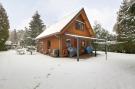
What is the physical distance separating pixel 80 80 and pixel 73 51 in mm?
11428

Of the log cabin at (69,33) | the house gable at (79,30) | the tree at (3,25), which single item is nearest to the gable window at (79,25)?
the log cabin at (69,33)

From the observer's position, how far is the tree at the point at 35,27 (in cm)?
4022

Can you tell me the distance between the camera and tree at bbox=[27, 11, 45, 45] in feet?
132

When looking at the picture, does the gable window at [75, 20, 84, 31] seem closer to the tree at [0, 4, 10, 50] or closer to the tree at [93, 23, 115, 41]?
the tree at [93, 23, 115, 41]

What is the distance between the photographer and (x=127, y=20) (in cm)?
1120

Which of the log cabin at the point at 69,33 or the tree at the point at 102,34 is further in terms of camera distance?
the tree at the point at 102,34

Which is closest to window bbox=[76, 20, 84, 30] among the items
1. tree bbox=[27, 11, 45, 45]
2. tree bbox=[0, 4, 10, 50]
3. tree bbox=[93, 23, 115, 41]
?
tree bbox=[93, 23, 115, 41]

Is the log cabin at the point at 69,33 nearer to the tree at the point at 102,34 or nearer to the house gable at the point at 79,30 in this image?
the house gable at the point at 79,30

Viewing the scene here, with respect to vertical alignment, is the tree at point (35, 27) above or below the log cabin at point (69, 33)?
above

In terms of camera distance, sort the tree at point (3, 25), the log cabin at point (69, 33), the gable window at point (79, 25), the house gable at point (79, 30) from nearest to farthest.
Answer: the log cabin at point (69, 33) < the house gable at point (79, 30) < the gable window at point (79, 25) < the tree at point (3, 25)

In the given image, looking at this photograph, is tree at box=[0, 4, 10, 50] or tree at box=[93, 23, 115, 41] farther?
tree at box=[0, 4, 10, 50]

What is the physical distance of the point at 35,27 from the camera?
4131 centimetres

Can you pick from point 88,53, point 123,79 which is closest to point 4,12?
point 88,53

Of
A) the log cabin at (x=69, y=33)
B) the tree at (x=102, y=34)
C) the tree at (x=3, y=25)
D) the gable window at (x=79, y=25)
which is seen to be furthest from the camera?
the tree at (x=3, y=25)
